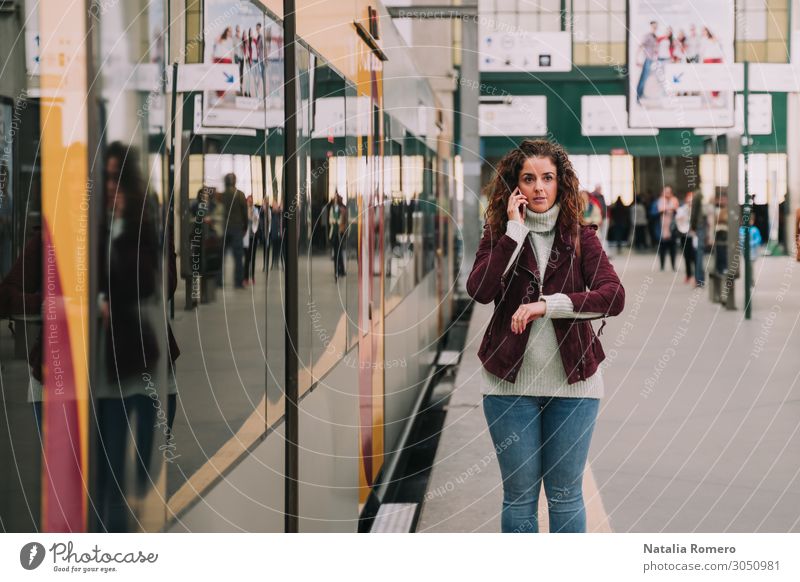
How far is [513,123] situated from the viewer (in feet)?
63.4

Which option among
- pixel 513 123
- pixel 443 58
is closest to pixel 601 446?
pixel 443 58

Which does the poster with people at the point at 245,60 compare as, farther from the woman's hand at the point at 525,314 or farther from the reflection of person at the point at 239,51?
the woman's hand at the point at 525,314

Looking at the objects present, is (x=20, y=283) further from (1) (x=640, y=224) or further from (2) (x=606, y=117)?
(1) (x=640, y=224)

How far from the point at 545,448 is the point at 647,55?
10.6m

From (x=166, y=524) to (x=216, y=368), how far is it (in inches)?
15.2

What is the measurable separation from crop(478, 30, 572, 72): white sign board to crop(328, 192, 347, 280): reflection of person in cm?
941

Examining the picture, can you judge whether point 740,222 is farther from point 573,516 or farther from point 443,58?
point 573,516

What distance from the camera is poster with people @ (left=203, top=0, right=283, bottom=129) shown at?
249 centimetres

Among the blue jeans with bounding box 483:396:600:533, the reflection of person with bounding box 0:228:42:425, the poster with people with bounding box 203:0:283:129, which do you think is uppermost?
the poster with people with bounding box 203:0:283:129

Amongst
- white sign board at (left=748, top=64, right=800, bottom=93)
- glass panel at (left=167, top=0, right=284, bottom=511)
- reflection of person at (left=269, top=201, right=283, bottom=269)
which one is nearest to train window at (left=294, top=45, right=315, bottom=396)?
reflection of person at (left=269, top=201, right=283, bottom=269)

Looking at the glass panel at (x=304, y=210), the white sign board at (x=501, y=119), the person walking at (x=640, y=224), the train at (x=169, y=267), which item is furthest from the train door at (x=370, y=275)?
the person walking at (x=640, y=224)

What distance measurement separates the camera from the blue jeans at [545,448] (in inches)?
133

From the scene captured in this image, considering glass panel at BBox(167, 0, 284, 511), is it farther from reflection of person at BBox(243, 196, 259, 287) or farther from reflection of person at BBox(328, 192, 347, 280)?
reflection of person at BBox(328, 192, 347, 280)

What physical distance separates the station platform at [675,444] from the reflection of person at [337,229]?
5.43ft
